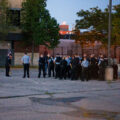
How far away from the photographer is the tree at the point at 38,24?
42.8 metres

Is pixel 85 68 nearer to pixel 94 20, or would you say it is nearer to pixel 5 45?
pixel 94 20

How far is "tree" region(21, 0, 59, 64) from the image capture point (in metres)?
42.8

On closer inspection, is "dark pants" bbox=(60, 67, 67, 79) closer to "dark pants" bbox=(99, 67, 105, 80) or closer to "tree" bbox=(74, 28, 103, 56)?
"dark pants" bbox=(99, 67, 105, 80)

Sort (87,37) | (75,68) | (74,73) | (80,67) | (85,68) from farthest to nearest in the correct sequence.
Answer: (87,37) < (80,67) < (74,73) < (75,68) < (85,68)

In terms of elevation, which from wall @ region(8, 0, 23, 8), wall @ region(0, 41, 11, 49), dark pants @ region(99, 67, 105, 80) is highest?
wall @ region(8, 0, 23, 8)

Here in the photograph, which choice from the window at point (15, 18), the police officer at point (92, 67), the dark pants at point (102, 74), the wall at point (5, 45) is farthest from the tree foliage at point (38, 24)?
the dark pants at point (102, 74)

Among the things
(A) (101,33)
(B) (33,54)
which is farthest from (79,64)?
(B) (33,54)

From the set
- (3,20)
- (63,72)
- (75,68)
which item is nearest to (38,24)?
(3,20)

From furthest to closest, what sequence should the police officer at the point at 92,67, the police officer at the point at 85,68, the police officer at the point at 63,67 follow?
the police officer at the point at 63,67, the police officer at the point at 92,67, the police officer at the point at 85,68

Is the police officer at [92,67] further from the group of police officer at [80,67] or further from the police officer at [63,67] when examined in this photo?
the police officer at [63,67]

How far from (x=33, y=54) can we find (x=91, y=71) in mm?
23357

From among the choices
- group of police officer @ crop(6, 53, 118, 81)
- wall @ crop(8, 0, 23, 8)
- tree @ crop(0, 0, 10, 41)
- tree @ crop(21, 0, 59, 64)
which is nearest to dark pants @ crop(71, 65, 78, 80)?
group of police officer @ crop(6, 53, 118, 81)

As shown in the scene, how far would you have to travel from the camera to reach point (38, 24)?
142 ft

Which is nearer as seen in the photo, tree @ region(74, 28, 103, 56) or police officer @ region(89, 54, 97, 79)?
police officer @ region(89, 54, 97, 79)
